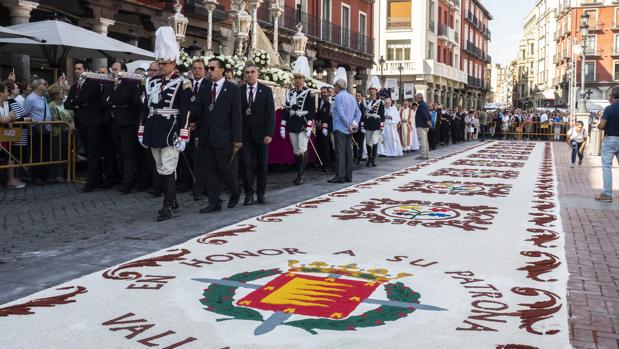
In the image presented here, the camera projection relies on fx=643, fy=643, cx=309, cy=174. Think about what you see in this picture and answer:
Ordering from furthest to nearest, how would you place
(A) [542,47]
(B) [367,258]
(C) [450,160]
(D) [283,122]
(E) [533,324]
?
(A) [542,47]
(C) [450,160]
(D) [283,122]
(B) [367,258]
(E) [533,324]

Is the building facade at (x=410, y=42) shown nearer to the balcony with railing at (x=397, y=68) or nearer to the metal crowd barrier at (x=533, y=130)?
the balcony with railing at (x=397, y=68)

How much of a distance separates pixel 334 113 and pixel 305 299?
7602 millimetres

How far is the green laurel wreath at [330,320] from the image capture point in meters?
3.60

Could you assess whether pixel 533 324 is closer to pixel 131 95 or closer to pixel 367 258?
pixel 367 258

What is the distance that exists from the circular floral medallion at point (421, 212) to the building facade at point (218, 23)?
953 centimetres

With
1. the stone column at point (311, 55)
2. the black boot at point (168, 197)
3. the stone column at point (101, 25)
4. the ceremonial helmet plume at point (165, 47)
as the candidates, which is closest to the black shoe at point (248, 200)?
the black boot at point (168, 197)

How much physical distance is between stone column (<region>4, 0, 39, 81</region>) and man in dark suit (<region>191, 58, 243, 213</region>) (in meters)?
9.35

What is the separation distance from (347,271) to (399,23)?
47991mm

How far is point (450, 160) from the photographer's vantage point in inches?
697

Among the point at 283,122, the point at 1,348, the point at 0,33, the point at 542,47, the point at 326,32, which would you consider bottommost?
the point at 1,348

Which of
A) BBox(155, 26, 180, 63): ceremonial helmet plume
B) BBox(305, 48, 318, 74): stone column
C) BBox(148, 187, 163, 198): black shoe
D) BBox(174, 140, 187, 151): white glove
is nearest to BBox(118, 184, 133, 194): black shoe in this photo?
BBox(148, 187, 163, 198): black shoe

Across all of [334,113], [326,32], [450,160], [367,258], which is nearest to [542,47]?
[326,32]

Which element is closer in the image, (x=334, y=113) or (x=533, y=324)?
(x=533, y=324)

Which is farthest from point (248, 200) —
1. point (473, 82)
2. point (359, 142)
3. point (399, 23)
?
point (473, 82)
